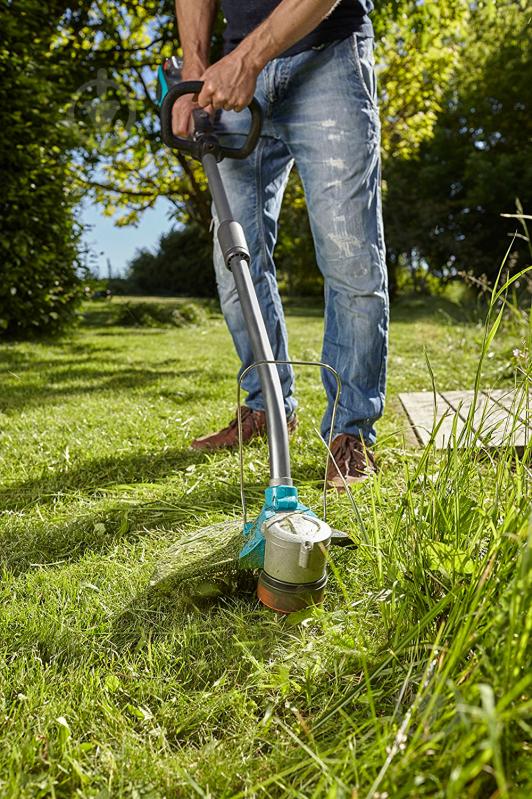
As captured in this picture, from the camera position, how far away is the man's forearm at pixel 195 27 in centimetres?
220

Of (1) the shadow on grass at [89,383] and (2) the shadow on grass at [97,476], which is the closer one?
(2) the shadow on grass at [97,476]

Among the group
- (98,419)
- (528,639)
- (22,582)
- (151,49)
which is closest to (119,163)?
(151,49)

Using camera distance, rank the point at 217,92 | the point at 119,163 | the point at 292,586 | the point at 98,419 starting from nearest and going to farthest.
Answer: the point at 292,586 < the point at 217,92 < the point at 98,419 < the point at 119,163

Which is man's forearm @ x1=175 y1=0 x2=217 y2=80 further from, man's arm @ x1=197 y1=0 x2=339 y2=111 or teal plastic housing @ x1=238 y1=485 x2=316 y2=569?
teal plastic housing @ x1=238 y1=485 x2=316 y2=569

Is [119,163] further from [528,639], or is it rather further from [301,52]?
[528,639]

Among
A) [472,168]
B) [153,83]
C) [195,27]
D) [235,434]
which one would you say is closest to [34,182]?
[153,83]

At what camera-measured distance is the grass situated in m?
0.72

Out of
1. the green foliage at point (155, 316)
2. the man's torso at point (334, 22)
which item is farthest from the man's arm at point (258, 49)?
the green foliage at point (155, 316)

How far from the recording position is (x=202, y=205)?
7656 mm

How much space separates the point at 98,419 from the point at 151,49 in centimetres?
648

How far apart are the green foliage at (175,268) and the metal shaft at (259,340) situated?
15.0 meters

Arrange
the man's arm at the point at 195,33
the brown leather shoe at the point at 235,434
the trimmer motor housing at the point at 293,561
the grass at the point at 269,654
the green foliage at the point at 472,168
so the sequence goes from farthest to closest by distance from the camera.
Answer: the green foliage at the point at 472,168 → the brown leather shoe at the point at 235,434 → the man's arm at the point at 195,33 → the trimmer motor housing at the point at 293,561 → the grass at the point at 269,654

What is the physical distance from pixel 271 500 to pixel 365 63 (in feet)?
4.71

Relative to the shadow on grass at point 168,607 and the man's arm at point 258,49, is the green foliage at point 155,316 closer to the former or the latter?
the man's arm at point 258,49
